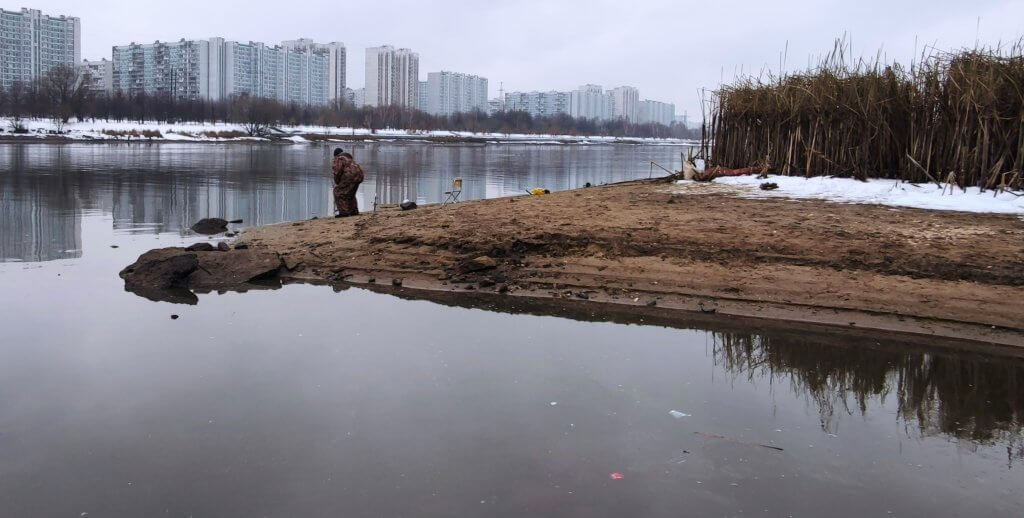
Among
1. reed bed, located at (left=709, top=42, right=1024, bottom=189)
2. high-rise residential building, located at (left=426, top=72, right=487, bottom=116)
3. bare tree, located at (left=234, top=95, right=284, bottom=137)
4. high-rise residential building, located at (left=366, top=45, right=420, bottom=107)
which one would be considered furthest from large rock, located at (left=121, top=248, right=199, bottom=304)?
high-rise residential building, located at (left=426, top=72, right=487, bottom=116)

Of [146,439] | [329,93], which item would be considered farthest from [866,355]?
[329,93]

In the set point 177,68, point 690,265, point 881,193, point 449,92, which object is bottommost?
point 690,265

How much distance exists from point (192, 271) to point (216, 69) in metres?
138

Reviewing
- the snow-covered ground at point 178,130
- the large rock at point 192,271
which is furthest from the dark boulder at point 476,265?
the snow-covered ground at point 178,130

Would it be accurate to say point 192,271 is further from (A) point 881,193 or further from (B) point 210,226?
(A) point 881,193

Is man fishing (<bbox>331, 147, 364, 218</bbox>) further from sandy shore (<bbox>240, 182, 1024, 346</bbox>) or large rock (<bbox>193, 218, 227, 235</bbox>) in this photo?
sandy shore (<bbox>240, 182, 1024, 346</bbox>)

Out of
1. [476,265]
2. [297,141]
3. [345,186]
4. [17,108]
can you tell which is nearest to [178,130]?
[297,141]

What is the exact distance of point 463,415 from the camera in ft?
19.4

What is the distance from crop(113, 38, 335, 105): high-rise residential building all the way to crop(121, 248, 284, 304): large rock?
121902mm

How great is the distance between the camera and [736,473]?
199 inches

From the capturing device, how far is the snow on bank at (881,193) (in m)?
12.2

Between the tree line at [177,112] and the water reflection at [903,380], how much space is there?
78.2 metres

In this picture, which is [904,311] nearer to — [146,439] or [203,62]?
[146,439]

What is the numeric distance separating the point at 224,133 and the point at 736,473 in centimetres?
8717
